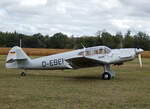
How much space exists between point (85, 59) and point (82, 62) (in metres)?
0.62

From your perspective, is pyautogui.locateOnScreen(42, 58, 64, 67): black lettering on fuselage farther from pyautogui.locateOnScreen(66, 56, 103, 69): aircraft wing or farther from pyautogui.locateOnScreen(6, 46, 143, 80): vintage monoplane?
pyautogui.locateOnScreen(66, 56, 103, 69): aircraft wing

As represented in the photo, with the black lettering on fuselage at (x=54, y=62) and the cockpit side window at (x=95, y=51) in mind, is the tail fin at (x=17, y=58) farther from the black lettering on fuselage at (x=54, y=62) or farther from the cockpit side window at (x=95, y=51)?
the cockpit side window at (x=95, y=51)

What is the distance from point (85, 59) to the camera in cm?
1144

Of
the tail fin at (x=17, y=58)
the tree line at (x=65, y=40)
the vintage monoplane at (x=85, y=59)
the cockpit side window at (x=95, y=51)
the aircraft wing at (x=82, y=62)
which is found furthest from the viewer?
the tree line at (x=65, y=40)

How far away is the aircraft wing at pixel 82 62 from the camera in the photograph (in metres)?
11.3

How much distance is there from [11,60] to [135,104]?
9152 mm

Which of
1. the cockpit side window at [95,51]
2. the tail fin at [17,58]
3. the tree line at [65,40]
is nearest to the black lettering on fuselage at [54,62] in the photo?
the tail fin at [17,58]

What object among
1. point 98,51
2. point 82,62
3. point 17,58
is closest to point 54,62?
point 82,62

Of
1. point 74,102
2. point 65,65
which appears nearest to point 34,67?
point 65,65

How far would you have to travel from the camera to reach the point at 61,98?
293 inches

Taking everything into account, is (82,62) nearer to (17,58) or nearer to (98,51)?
(98,51)

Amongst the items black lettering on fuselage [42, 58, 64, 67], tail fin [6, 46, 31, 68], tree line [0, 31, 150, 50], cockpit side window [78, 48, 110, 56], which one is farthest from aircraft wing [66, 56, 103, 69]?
tree line [0, 31, 150, 50]

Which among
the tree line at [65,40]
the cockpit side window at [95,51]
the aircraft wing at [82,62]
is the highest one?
the tree line at [65,40]

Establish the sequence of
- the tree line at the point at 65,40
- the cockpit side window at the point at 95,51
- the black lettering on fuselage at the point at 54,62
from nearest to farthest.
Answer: the cockpit side window at the point at 95,51 < the black lettering on fuselage at the point at 54,62 < the tree line at the point at 65,40
